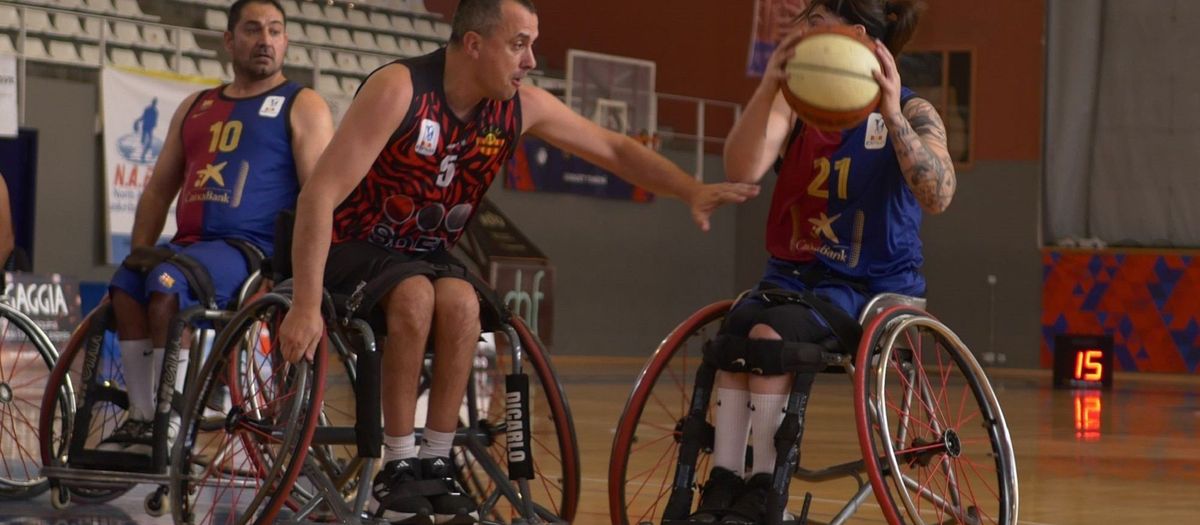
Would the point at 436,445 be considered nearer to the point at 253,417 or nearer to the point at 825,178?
the point at 253,417

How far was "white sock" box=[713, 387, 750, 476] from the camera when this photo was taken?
283 centimetres

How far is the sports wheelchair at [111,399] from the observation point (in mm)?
Answer: 3441

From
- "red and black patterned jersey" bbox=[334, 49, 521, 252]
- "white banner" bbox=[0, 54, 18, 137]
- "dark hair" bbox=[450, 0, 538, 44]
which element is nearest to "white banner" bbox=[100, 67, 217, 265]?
"white banner" bbox=[0, 54, 18, 137]

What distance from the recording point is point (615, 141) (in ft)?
10.9

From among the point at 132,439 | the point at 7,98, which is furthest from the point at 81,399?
the point at 7,98

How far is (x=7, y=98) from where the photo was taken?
36.8 feet

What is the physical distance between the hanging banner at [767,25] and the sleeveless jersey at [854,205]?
11.0 m

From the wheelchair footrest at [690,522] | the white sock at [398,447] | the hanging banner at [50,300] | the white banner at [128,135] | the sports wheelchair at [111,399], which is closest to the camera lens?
the wheelchair footrest at [690,522]

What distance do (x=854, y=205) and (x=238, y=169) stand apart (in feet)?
5.22

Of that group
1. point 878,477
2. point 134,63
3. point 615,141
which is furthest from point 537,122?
point 134,63

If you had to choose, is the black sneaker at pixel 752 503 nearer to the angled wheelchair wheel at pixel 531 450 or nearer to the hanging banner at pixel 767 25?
the angled wheelchair wheel at pixel 531 450

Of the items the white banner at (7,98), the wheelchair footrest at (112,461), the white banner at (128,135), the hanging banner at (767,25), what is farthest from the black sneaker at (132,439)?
the hanging banner at (767,25)

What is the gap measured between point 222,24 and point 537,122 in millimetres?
11153

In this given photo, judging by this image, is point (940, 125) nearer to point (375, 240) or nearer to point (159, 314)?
point (375, 240)
